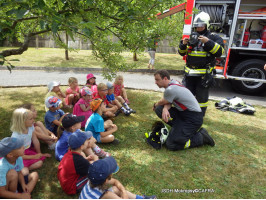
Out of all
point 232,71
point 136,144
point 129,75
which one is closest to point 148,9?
point 136,144

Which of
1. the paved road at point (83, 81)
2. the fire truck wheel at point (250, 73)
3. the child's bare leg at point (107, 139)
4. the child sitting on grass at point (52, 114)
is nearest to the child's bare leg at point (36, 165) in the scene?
the child sitting on grass at point (52, 114)

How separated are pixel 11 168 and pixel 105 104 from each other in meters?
2.54

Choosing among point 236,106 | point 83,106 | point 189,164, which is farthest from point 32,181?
point 236,106

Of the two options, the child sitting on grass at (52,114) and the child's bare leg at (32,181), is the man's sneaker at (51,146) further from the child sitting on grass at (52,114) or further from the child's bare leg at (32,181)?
the child's bare leg at (32,181)

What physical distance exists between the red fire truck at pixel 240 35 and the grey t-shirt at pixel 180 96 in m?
3.53

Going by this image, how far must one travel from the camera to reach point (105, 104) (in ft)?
14.6

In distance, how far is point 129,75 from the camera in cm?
898

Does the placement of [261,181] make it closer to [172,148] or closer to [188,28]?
[172,148]

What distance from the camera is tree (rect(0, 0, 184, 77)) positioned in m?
1.97

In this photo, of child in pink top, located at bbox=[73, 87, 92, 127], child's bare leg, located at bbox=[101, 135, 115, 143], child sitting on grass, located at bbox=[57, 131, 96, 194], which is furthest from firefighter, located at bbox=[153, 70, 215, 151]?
child sitting on grass, located at bbox=[57, 131, 96, 194]

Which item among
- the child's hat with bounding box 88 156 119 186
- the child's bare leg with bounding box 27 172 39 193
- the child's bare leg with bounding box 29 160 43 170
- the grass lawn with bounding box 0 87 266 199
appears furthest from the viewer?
the child's bare leg with bounding box 29 160 43 170

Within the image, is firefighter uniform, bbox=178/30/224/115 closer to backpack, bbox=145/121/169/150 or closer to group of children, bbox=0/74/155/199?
backpack, bbox=145/121/169/150

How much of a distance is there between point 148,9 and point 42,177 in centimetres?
287

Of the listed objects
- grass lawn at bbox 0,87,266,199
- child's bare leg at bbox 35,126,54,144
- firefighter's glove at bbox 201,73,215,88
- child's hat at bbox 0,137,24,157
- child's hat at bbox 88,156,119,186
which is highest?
firefighter's glove at bbox 201,73,215,88
